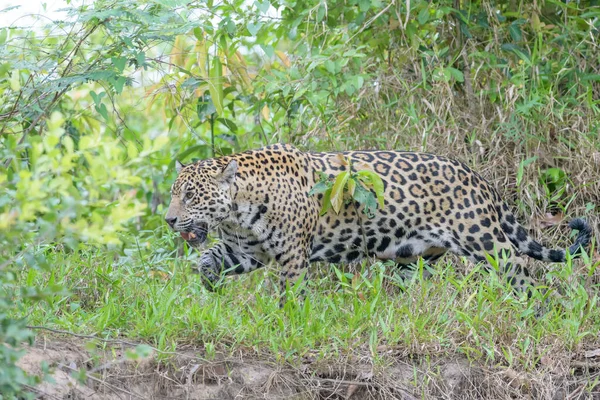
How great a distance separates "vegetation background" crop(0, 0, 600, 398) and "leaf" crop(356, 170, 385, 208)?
496mm

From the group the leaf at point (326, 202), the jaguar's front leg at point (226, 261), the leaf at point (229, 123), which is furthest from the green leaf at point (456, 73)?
the jaguar's front leg at point (226, 261)

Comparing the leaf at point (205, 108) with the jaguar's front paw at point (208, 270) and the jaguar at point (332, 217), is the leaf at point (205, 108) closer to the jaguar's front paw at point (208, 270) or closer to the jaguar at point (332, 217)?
the jaguar at point (332, 217)

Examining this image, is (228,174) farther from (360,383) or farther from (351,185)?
(360,383)

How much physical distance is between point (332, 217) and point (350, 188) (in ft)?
2.30

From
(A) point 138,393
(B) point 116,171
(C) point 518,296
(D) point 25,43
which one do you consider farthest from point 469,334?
(D) point 25,43

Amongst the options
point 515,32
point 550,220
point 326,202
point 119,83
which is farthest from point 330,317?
point 515,32

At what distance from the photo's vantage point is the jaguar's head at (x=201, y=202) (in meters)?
6.42

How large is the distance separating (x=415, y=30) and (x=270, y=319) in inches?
117

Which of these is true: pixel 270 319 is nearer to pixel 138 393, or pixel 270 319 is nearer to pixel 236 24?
pixel 138 393

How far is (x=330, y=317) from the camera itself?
588 centimetres

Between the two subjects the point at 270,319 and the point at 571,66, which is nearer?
the point at 270,319

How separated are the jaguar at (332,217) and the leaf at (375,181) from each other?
0.23 metres

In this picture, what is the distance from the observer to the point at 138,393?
202 inches

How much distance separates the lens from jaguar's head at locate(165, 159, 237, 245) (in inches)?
253
